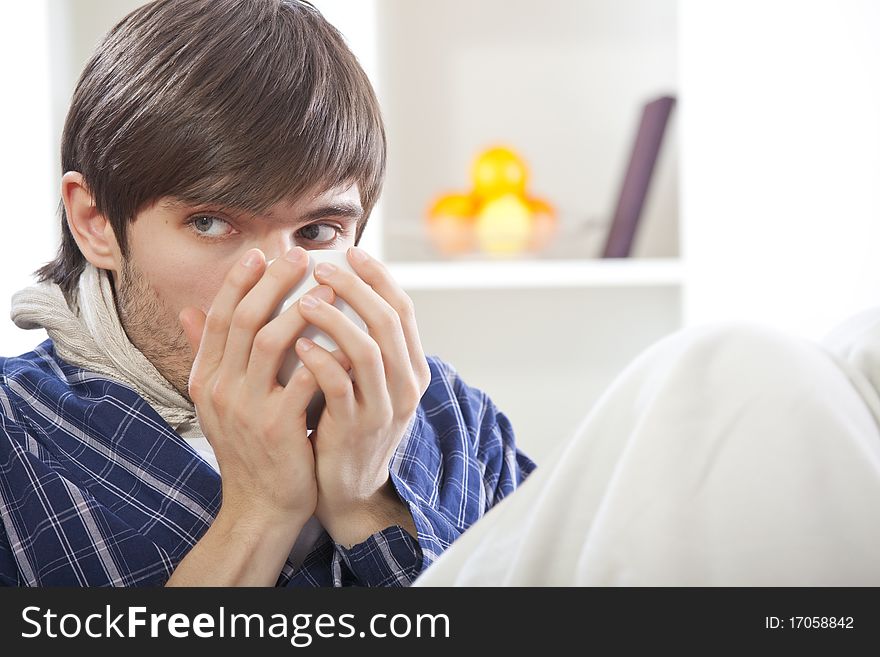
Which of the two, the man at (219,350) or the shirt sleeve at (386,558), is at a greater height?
the man at (219,350)

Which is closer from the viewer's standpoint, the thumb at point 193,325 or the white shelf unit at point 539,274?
the thumb at point 193,325

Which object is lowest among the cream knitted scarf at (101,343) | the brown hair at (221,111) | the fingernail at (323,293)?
the cream knitted scarf at (101,343)

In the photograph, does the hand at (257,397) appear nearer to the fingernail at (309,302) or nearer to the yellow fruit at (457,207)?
the fingernail at (309,302)

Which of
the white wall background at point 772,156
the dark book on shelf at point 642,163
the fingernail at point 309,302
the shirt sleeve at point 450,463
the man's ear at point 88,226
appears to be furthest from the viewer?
the dark book on shelf at point 642,163

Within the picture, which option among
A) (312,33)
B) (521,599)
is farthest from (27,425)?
(521,599)

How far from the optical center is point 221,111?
808mm

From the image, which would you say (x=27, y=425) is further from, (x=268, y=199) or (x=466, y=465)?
(x=466, y=465)

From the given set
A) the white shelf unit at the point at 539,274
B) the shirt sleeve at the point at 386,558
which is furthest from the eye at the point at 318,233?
the white shelf unit at the point at 539,274

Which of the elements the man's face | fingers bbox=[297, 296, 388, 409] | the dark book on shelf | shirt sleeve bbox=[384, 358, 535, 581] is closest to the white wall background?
the dark book on shelf

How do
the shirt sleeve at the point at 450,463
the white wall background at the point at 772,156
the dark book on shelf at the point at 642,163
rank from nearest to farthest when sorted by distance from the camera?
the shirt sleeve at the point at 450,463, the white wall background at the point at 772,156, the dark book on shelf at the point at 642,163

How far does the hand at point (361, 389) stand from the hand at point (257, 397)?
13 millimetres

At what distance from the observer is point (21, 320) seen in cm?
87

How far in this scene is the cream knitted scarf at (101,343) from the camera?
2.76 feet

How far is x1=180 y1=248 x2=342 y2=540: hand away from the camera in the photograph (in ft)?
2.13
